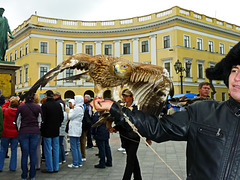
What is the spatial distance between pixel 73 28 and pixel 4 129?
3340 cm

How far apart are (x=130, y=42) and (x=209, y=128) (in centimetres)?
3647

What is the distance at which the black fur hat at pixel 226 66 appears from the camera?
5.39ft

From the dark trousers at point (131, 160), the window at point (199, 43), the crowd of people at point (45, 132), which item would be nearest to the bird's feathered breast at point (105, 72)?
the crowd of people at point (45, 132)

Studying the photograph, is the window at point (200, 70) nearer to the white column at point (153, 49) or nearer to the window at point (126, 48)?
the white column at point (153, 49)

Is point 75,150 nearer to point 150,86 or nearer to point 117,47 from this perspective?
→ point 150,86

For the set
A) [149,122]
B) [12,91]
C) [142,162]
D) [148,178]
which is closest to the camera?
[149,122]

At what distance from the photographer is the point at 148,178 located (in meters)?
5.76

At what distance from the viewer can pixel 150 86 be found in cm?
256

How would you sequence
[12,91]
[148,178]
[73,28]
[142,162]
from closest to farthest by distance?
[148,178] < [142,162] < [12,91] < [73,28]

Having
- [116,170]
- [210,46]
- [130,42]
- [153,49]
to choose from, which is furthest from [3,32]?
[210,46]

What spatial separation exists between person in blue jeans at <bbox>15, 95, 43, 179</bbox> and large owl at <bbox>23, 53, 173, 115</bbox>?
3.40 metres

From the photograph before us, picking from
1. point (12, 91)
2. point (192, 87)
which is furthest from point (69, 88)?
point (12, 91)

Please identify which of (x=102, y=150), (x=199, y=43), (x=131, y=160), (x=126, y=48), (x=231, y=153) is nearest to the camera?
(x=231, y=153)

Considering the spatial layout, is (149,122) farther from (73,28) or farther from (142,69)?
(73,28)
